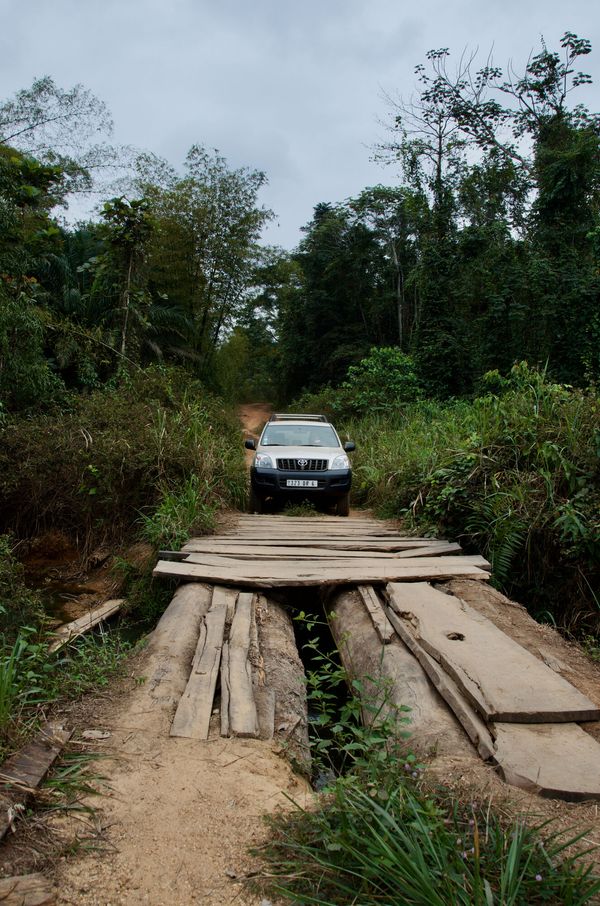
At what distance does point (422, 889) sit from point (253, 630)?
8.62 ft

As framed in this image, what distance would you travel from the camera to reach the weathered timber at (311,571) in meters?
5.03

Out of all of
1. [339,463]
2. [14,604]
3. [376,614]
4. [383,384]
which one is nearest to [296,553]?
[376,614]

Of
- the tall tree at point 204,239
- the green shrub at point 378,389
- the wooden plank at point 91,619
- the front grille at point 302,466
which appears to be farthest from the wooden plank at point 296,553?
the tall tree at point 204,239

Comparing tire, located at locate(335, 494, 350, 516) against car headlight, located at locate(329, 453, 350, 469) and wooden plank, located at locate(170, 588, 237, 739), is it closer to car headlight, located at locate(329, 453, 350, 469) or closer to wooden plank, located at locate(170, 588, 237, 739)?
car headlight, located at locate(329, 453, 350, 469)

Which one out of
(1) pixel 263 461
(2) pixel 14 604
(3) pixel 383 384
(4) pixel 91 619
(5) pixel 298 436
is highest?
(3) pixel 383 384

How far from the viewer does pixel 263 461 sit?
28.0ft

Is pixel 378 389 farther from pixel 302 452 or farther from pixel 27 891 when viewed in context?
pixel 27 891

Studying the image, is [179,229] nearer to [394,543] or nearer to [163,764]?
[394,543]

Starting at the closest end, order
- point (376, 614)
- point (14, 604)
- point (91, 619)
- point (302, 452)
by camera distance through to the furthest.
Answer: point (376, 614) < point (14, 604) < point (91, 619) < point (302, 452)

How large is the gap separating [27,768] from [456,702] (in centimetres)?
194

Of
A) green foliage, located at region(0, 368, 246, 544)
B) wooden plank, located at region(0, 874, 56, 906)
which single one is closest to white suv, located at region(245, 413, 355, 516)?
green foliage, located at region(0, 368, 246, 544)

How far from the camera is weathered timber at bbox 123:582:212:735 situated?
9.99 ft

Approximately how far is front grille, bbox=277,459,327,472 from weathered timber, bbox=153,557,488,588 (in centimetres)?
292

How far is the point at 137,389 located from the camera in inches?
407
